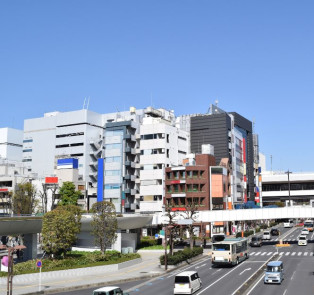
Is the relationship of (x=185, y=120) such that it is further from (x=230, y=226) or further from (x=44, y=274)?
(x=44, y=274)

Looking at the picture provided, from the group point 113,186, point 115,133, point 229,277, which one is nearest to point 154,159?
point 115,133

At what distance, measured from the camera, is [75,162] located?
133 metres

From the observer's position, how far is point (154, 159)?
396 feet

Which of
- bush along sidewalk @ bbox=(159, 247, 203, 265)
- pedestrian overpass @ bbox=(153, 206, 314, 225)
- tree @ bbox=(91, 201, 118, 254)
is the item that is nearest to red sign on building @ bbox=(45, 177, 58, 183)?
pedestrian overpass @ bbox=(153, 206, 314, 225)

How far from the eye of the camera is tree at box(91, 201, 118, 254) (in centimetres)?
5856

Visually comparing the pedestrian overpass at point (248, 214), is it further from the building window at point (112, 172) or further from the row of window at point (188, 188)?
the building window at point (112, 172)

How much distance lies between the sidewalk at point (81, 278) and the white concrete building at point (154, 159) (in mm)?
59867

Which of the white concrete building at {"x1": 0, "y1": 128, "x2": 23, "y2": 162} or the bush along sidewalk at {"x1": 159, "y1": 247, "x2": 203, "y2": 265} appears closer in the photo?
the bush along sidewalk at {"x1": 159, "y1": 247, "x2": 203, "y2": 265}

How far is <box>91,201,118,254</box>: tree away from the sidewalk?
14.2 feet

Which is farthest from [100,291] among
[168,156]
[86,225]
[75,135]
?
[75,135]

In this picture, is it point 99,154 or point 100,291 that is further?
point 99,154

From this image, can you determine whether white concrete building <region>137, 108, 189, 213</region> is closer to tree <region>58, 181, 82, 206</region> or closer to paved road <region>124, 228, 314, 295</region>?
tree <region>58, 181, 82, 206</region>

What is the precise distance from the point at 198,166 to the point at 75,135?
48.1 m

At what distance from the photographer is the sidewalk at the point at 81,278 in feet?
136
